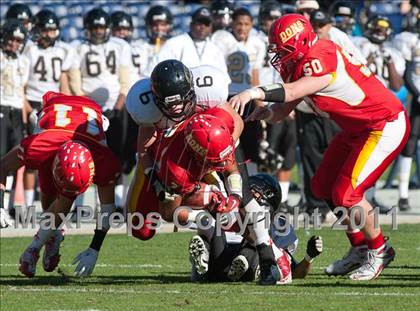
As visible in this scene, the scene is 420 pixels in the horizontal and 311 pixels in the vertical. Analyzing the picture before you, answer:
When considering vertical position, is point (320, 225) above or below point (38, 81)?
below

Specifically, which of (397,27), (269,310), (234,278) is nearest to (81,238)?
(234,278)

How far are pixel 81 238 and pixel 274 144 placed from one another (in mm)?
2422

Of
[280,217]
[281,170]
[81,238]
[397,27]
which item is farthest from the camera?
[397,27]

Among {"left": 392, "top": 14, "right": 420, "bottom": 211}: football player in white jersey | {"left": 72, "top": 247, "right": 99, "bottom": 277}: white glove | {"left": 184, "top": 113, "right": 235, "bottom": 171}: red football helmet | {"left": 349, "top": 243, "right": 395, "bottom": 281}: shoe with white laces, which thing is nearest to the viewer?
{"left": 184, "top": 113, "right": 235, "bottom": 171}: red football helmet

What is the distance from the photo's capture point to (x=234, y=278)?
708 centimetres

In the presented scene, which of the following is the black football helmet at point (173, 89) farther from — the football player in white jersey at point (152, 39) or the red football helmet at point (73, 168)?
the football player in white jersey at point (152, 39)

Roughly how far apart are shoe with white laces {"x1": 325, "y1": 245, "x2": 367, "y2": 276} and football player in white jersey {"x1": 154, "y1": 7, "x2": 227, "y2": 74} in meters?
3.51

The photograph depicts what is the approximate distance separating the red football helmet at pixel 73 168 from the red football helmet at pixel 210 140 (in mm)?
678

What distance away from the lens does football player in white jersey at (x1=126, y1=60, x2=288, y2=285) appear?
22.2ft

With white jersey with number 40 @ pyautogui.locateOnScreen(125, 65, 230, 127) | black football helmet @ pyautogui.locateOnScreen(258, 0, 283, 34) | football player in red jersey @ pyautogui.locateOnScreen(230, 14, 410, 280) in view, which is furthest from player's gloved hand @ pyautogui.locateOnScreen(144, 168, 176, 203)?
black football helmet @ pyautogui.locateOnScreen(258, 0, 283, 34)

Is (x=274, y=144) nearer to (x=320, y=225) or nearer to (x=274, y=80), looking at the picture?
(x=274, y=80)

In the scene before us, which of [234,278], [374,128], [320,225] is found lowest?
[320,225]

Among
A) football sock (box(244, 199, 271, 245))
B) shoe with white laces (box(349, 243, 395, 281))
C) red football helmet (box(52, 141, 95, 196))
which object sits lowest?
shoe with white laces (box(349, 243, 395, 281))

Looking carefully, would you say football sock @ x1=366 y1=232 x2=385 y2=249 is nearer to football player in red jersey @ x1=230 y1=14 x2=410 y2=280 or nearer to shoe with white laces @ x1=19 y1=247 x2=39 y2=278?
football player in red jersey @ x1=230 y1=14 x2=410 y2=280
